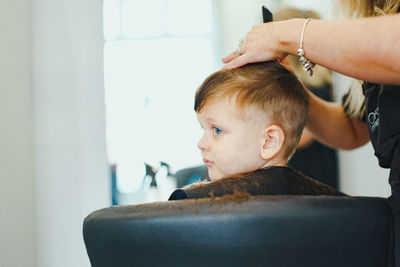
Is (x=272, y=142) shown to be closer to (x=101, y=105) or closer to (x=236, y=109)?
(x=236, y=109)

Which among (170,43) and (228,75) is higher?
(170,43)

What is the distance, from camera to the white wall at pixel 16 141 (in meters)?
1.70

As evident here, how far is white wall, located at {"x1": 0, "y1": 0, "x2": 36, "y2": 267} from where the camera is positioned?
1.70m

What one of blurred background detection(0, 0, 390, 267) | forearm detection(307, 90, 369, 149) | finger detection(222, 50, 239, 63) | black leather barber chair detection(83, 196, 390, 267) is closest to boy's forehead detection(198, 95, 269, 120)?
finger detection(222, 50, 239, 63)

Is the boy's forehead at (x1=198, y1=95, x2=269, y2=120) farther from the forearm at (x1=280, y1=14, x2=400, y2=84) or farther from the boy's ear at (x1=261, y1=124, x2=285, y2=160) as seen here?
the forearm at (x1=280, y1=14, x2=400, y2=84)

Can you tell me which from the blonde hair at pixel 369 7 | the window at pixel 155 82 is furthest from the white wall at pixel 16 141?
the blonde hair at pixel 369 7

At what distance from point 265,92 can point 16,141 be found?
4.30 ft

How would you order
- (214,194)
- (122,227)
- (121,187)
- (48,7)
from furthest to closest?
(121,187) < (48,7) < (214,194) < (122,227)

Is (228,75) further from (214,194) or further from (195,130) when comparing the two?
(195,130)

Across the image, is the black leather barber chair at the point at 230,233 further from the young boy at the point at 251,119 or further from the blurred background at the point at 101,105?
the blurred background at the point at 101,105

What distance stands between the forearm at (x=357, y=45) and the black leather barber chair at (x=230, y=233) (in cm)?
26

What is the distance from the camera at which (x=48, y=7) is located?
212cm

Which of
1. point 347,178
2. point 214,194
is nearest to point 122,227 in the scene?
point 214,194

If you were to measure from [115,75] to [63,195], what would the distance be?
0.72 m
